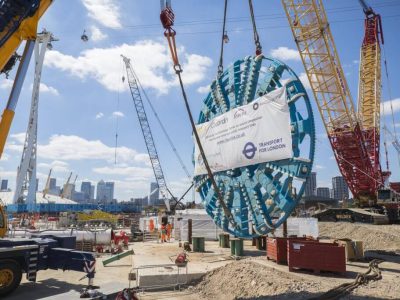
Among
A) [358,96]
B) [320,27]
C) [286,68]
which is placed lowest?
[286,68]

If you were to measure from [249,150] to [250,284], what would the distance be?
7.82 meters

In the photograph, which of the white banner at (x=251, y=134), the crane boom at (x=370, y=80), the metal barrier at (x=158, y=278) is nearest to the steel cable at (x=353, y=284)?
the white banner at (x=251, y=134)

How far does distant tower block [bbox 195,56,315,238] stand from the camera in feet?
54.5

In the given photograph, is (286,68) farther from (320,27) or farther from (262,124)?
(320,27)

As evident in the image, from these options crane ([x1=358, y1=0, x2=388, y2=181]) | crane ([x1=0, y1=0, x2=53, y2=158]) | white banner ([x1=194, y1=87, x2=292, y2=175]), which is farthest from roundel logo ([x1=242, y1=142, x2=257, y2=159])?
crane ([x1=358, y1=0, x2=388, y2=181])

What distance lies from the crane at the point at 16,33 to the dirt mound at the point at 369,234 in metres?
25.5

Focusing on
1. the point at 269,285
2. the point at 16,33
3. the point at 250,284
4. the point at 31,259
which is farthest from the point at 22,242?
the point at 269,285

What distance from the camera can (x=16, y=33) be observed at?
1509 centimetres

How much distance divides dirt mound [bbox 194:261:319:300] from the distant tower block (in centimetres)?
347

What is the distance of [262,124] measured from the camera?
18.4m

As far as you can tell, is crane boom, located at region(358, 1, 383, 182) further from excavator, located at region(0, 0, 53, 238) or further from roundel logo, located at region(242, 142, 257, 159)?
excavator, located at region(0, 0, 53, 238)

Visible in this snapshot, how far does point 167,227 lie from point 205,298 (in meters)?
19.8

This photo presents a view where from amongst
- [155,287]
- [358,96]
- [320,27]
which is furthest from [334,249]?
[358,96]

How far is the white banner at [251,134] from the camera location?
17297mm
